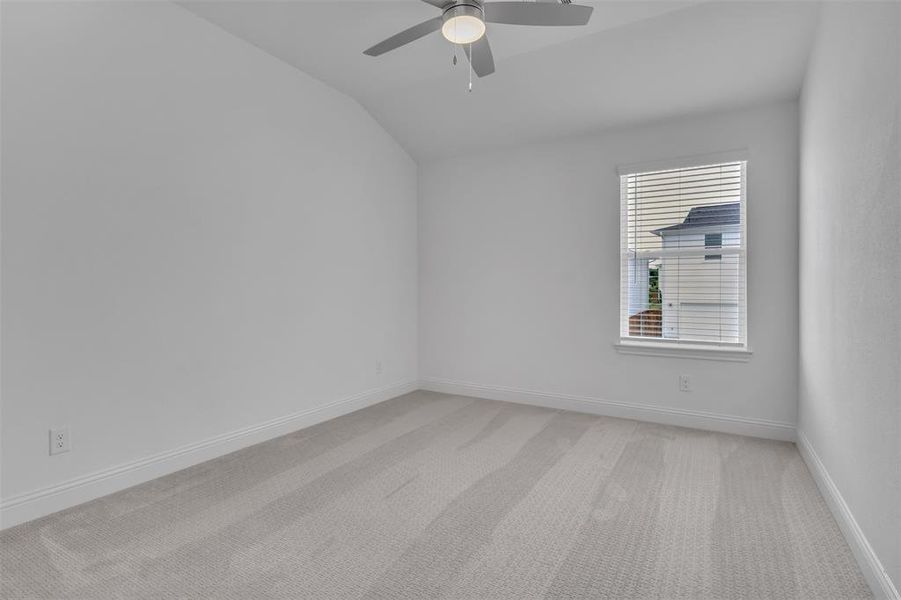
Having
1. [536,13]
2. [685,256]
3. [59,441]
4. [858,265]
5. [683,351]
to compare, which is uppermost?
[536,13]

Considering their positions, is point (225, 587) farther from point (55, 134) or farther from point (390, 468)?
point (55, 134)

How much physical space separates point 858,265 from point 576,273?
222 centimetres

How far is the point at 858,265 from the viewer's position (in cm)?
178

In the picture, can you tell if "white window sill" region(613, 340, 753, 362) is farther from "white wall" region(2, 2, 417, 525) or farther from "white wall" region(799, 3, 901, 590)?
"white wall" region(2, 2, 417, 525)

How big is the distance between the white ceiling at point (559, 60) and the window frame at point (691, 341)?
35cm

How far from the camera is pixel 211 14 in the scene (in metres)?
2.77

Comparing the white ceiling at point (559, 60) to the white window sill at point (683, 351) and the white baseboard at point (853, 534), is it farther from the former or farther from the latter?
the white baseboard at point (853, 534)

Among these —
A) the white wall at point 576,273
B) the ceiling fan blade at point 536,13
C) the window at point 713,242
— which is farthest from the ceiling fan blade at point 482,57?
the window at point 713,242

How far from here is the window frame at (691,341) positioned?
3.29m

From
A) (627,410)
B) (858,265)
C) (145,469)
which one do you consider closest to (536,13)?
(858,265)

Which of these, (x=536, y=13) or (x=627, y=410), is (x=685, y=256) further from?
(x=536, y=13)

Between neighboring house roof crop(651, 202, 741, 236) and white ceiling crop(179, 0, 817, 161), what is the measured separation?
70 cm

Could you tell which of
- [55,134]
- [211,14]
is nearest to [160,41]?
[211,14]

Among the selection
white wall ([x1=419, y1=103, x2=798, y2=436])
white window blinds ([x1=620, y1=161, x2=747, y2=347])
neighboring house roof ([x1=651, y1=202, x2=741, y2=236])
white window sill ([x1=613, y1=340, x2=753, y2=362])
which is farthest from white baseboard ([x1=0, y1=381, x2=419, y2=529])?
neighboring house roof ([x1=651, y1=202, x2=741, y2=236])
